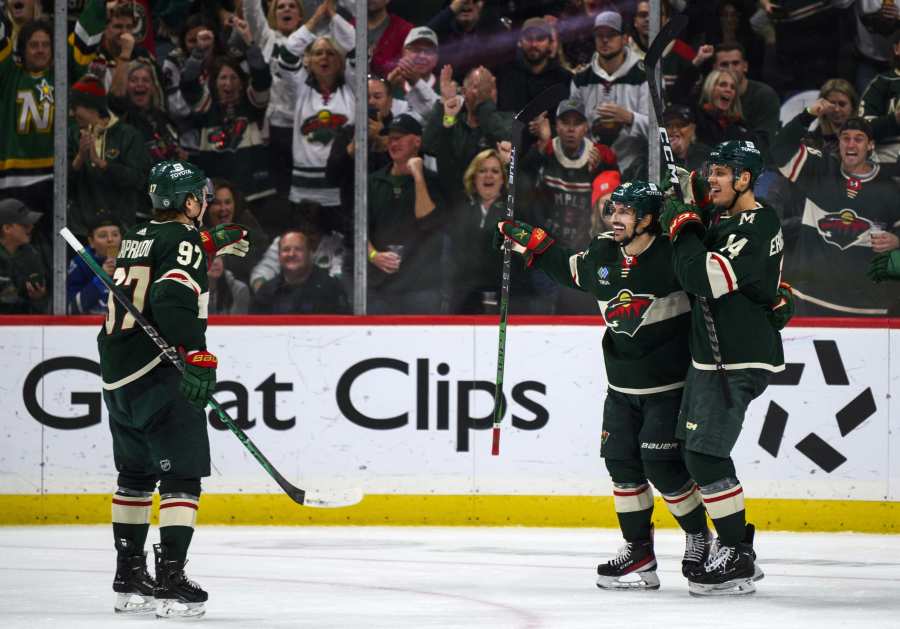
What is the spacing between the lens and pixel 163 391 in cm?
427

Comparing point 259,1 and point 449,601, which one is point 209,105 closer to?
point 259,1

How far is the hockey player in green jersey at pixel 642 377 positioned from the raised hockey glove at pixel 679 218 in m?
0.16

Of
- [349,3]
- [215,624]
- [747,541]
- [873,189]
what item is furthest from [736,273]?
[349,3]

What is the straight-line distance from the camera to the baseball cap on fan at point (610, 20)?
23.5 ft

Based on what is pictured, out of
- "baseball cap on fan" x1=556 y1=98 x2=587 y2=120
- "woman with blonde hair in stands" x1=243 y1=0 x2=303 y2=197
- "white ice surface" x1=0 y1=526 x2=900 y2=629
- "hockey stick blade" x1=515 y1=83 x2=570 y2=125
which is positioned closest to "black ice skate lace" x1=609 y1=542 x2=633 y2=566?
"white ice surface" x1=0 y1=526 x2=900 y2=629

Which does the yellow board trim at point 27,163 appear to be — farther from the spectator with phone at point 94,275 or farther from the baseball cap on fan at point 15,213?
the spectator with phone at point 94,275

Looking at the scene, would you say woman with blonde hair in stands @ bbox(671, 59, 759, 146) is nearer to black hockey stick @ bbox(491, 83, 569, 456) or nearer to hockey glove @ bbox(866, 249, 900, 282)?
black hockey stick @ bbox(491, 83, 569, 456)

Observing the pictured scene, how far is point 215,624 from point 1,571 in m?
1.46

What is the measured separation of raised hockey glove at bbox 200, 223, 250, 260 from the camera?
180 inches

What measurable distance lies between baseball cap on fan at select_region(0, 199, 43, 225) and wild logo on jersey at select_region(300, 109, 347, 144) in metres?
1.35

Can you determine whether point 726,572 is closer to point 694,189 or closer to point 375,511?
point 694,189

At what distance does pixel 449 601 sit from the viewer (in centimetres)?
461

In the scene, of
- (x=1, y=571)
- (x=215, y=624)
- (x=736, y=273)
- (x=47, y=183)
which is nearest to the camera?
(x=215, y=624)

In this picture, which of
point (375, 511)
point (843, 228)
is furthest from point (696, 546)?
point (843, 228)
